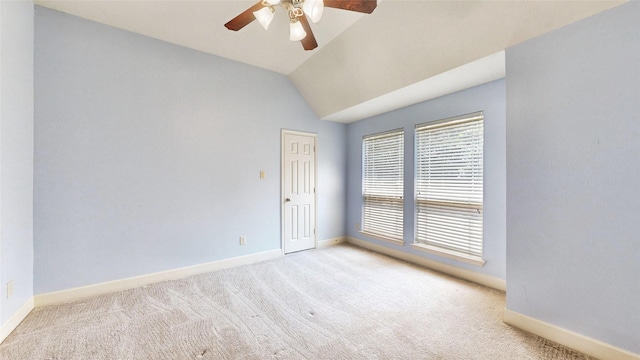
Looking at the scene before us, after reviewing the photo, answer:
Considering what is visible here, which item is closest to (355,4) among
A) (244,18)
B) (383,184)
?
(244,18)

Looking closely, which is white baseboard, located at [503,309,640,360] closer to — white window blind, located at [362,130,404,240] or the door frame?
white window blind, located at [362,130,404,240]

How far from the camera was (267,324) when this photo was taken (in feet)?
7.18

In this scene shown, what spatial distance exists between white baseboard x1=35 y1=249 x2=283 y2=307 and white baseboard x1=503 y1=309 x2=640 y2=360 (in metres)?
3.03

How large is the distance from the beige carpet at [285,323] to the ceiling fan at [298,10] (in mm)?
2479

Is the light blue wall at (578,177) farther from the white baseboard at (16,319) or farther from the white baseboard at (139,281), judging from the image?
the white baseboard at (16,319)

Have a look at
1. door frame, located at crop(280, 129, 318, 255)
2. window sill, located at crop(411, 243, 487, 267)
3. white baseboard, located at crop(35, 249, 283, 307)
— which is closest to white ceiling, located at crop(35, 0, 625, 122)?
door frame, located at crop(280, 129, 318, 255)

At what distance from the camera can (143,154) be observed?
2963 millimetres

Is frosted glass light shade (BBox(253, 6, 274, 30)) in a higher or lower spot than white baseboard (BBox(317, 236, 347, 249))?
higher

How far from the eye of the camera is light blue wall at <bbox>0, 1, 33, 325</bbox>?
6.44ft

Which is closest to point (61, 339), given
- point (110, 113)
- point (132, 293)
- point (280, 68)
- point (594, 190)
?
point (132, 293)

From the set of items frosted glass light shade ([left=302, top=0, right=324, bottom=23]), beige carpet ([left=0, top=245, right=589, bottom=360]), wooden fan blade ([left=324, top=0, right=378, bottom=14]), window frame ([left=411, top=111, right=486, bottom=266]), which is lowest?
beige carpet ([left=0, top=245, right=589, bottom=360])

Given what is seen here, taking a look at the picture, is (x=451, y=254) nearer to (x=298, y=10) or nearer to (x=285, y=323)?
(x=285, y=323)

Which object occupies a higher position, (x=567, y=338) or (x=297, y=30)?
(x=297, y=30)

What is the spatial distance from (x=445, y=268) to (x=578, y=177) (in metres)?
1.93
